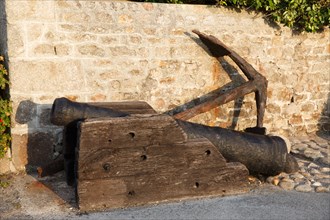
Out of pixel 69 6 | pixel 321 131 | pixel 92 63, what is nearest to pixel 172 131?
pixel 92 63


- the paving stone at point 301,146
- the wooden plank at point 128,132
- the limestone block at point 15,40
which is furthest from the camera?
the paving stone at point 301,146

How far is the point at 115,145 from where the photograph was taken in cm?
390

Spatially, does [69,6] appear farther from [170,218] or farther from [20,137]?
[170,218]

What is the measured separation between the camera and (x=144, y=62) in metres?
5.50

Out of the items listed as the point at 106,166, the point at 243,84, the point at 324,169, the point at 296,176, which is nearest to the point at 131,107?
the point at 106,166

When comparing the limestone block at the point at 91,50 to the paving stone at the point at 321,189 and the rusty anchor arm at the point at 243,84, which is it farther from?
the paving stone at the point at 321,189

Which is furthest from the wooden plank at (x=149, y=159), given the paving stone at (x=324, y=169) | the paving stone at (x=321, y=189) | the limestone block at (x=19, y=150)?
the paving stone at (x=324, y=169)

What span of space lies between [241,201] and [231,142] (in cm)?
56

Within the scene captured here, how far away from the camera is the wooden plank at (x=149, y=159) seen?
387 centimetres

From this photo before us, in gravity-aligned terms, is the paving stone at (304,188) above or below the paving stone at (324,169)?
below

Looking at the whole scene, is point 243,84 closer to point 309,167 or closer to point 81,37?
point 309,167

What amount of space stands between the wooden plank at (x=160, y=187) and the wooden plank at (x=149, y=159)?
54 mm

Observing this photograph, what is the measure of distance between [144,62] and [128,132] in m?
1.77

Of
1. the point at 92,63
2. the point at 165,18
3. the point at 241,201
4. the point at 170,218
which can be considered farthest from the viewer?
the point at 165,18
